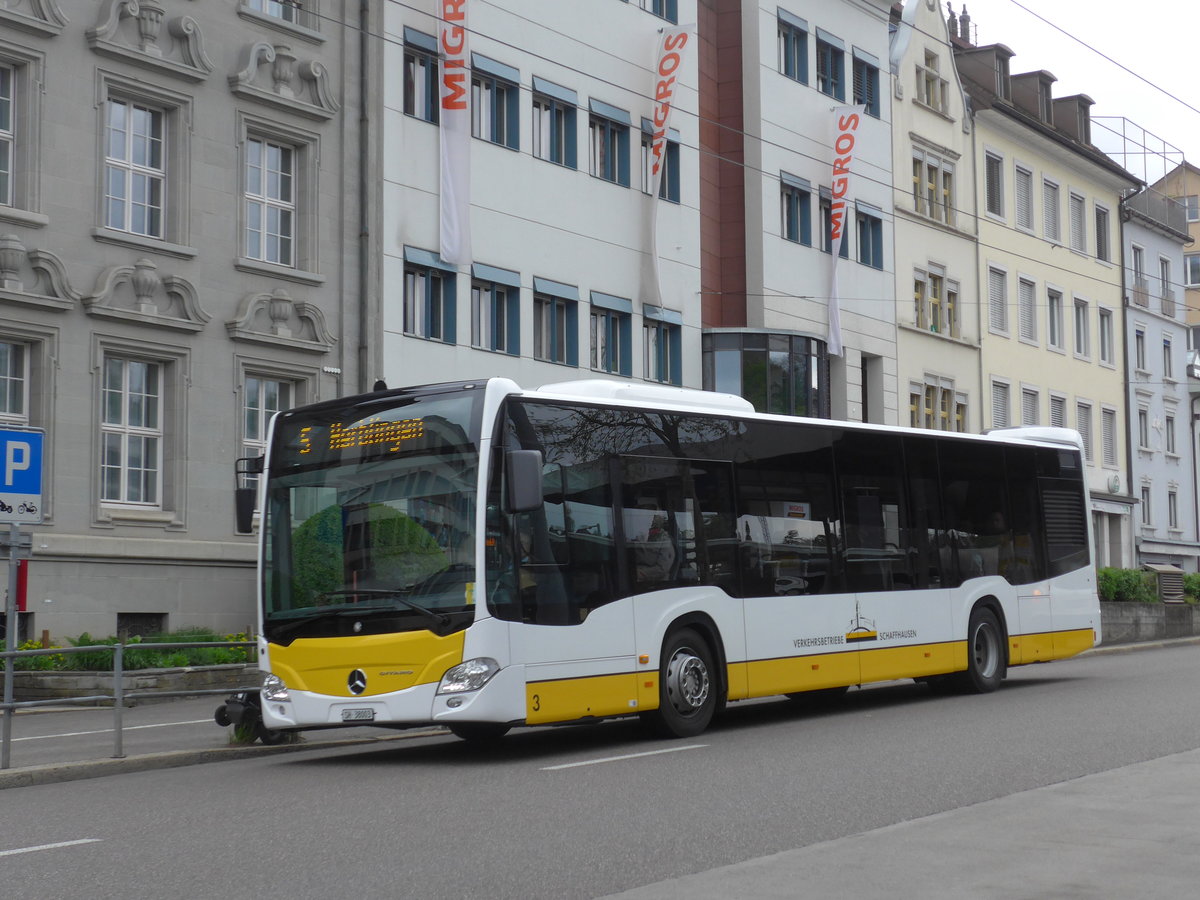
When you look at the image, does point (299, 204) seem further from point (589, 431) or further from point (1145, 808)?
point (1145, 808)

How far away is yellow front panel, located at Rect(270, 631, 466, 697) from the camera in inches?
532

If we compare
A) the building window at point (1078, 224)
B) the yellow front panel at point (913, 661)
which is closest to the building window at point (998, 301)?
the building window at point (1078, 224)

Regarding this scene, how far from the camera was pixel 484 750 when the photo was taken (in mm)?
15211

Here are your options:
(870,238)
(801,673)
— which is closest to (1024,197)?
(870,238)

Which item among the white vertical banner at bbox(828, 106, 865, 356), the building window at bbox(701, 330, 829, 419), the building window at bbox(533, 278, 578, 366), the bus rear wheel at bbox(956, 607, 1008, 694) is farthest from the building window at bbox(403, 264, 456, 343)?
the bus rear wheel at bbox(956, 607, 1008, 694)

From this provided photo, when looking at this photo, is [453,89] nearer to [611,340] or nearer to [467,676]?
[611,340]

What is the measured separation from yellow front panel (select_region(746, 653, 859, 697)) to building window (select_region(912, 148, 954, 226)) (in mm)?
29991

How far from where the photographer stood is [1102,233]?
187 ft

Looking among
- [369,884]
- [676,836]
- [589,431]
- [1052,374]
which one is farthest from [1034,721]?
[1052,374]

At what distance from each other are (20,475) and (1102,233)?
48.2 m

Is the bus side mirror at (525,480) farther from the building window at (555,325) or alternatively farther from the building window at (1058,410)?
the building window at (1058,410)

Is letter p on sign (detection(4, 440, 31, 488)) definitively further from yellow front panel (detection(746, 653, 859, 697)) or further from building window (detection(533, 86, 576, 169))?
building window (detection(533, 86, 576, 169))

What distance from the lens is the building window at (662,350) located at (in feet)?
118

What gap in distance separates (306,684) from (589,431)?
3.15 metres
